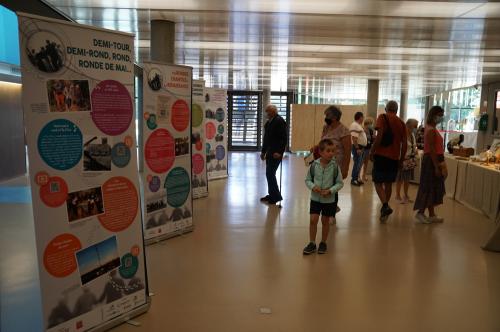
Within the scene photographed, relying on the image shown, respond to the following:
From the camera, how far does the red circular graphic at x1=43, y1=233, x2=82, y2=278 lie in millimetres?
2594

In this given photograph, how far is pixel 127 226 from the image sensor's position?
3115 mm

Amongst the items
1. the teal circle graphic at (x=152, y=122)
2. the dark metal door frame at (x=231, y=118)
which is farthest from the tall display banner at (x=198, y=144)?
the dark metal door frame at (x=231, y=118)

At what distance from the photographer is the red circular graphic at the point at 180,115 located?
485cm

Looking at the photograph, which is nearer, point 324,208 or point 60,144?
point 60,144

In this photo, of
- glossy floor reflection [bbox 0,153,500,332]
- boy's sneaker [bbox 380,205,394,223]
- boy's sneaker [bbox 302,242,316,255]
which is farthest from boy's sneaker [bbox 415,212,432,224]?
boy's sneaker [bbox 302,242,316,255]

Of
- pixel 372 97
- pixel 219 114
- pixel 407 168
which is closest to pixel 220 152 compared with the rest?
pixel 219 114

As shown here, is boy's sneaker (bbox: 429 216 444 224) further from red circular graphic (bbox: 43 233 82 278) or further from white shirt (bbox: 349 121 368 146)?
red circular graphic (bbox: 43 233 82 278)

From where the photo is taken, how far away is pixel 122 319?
310 centimetres

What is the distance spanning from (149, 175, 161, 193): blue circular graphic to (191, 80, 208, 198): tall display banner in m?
2.65

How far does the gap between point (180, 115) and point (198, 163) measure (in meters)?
2.76

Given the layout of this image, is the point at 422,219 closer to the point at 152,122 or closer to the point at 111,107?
the point at 152,122

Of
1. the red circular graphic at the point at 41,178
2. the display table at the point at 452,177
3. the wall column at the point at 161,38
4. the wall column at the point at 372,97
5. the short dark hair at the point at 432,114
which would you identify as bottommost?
the display table at the point at 452,177

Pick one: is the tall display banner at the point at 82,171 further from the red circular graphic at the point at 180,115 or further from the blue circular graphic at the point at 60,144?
the red circular graphic at the point at 180,115

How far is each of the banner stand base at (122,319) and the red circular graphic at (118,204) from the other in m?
0.63
